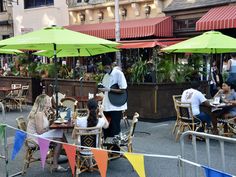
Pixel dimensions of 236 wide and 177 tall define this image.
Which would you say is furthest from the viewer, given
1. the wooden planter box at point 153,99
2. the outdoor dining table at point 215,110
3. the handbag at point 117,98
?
the wooden planter box at point 153,99

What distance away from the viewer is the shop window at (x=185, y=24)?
17.8 meters

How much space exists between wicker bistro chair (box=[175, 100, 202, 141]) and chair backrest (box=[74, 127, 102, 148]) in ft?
10.2

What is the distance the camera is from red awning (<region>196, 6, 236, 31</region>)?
48.5ft

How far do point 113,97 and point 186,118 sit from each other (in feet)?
6.59

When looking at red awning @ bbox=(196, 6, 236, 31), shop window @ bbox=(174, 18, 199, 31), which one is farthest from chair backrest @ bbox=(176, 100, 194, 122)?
shop window @ bbox=(174, 18, 199, 31)

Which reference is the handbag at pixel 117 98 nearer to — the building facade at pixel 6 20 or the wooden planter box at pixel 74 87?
the wooden planter box at pixel 74 87

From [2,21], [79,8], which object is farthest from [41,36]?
[2,21]

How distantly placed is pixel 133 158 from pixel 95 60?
1803 centimetres

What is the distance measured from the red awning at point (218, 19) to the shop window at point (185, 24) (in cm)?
153

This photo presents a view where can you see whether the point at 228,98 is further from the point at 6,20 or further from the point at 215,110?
the point at 6,20

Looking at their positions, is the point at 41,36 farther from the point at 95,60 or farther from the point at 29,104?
the point at 95,60

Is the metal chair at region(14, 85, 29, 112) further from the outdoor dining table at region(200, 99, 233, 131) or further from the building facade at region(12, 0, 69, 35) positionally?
the building facade at region(12, 0, 69, 35)

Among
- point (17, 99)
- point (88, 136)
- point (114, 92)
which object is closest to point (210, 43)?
point (114, 92)

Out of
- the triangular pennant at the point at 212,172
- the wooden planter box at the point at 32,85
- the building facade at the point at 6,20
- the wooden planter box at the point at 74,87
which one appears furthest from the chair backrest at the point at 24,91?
the building facade at the point at 6,20
